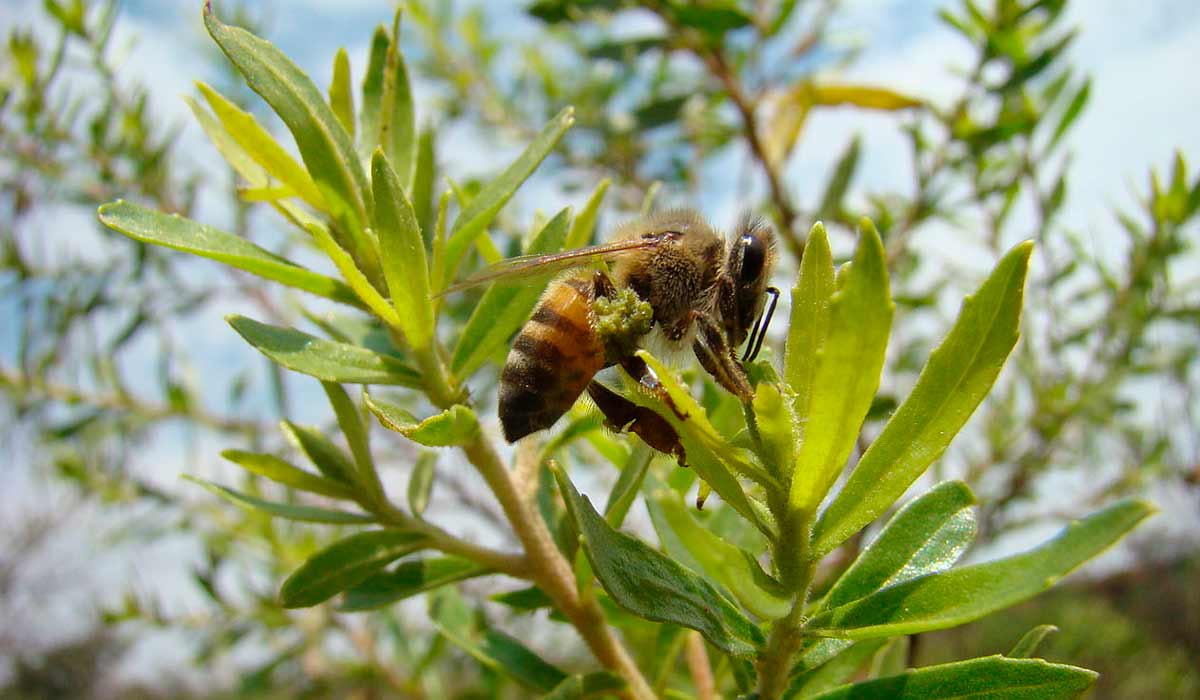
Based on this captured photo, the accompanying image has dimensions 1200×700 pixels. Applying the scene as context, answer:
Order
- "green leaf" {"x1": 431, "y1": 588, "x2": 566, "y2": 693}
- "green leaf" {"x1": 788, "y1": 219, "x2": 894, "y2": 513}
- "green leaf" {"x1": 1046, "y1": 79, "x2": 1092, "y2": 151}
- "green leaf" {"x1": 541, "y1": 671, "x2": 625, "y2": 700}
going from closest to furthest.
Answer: "green leaf" {"x1": 788, "y1": 219, "x2": 894, "y2": 513} → "green leaf" {"x1": 541, "y1": 671, "x2": 625, "y2": 700} → "green leaf" {"x1": 431, "y1": 588, "x2": 566, "y2": 693} → "green leaf" {"x1": 1046, "y1": 79, "x2": 1092, "y2": 151}

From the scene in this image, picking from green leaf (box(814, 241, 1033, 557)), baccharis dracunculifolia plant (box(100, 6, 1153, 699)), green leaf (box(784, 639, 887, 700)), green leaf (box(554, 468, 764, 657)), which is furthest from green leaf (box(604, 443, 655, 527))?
green leaf (box(784, 639, 887, 700))

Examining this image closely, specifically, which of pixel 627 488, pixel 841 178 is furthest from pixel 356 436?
pixel 841 178

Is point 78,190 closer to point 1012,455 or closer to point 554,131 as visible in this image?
point 554,131

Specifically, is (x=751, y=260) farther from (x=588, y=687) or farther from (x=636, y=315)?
(x=588, y=687)

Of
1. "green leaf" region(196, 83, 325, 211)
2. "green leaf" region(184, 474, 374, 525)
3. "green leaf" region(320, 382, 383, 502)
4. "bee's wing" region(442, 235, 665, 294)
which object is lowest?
"green leaf" region(184, 474, 374, 525)

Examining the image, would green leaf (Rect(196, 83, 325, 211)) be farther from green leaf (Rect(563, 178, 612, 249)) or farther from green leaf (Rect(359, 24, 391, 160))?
green leaf (Rect(563, 178, 612, 249))

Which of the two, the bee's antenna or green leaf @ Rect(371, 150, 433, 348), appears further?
the bee's antenna
